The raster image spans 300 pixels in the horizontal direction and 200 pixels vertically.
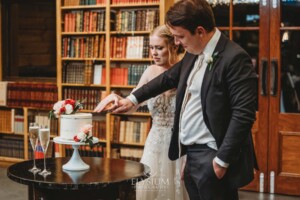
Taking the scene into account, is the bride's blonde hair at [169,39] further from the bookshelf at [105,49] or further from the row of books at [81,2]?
the row of books at [81,2]

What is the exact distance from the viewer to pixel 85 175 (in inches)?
104

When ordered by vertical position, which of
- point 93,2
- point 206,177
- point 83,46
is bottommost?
point 206,177

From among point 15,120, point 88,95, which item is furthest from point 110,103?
point 15,120

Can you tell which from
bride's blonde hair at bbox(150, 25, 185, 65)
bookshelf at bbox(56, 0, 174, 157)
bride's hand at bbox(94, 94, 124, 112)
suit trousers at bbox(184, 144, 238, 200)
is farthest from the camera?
bookshelf at bbox(56, 0, 174, 157)

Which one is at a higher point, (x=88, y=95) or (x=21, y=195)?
(x=88, y=95)

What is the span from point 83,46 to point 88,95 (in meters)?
Answer: 0.55

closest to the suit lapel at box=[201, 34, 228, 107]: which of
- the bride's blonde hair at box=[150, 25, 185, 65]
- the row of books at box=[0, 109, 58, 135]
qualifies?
the bride's blonde hair at box=[150, 25, 185, 65]

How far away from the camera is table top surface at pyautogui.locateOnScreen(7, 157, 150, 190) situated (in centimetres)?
245

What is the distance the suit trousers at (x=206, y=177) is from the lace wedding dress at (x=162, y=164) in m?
1.14

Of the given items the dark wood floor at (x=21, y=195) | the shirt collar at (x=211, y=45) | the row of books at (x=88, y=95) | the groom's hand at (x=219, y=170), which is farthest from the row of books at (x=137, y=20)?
the groom's hand at (x=219, y=170)

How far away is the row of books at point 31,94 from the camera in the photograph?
577 centimetres

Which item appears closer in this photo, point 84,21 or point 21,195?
point 21,195

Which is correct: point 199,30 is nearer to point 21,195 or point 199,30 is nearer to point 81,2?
point 21,195

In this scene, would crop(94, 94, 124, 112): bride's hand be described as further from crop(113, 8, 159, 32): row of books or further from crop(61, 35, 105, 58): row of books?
crop(61, 35, 105, 58): row of books
